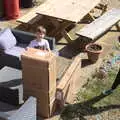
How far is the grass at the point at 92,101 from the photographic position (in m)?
8.05

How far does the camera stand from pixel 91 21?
11328 millimetres

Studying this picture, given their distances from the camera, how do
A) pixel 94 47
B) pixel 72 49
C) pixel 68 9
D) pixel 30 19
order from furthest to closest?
pixel 30 19
pixel 68 9
pixel 72 49
pixel 94 47

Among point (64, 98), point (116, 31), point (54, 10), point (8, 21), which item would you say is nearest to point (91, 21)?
point (116, 31)

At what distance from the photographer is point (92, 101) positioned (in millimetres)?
8352

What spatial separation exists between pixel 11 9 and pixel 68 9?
1695mm

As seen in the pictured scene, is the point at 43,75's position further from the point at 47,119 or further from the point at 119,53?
the point at 119,53

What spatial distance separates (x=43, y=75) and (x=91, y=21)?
4.30 m

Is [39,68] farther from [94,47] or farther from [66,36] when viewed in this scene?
[66,36]

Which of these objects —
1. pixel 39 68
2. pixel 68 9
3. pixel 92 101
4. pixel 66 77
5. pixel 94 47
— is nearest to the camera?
pixel 39 68

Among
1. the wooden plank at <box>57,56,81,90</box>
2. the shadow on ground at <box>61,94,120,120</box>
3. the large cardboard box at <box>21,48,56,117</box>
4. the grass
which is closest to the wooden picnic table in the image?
the grass

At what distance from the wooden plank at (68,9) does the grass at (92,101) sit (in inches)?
69.1

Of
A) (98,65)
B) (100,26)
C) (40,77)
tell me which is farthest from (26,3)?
(40,77)

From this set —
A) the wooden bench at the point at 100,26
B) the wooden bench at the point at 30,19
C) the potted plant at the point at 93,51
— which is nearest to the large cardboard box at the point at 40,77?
the potted plant at the point at 93,51

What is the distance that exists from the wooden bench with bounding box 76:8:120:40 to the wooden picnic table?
0.98ft
